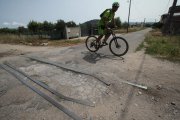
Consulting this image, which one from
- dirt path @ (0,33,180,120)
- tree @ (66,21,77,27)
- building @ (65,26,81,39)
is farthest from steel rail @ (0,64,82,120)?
tree @ (66,21,77,27)

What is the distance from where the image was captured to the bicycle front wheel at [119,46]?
614 cm

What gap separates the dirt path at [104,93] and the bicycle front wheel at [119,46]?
1.34 meters

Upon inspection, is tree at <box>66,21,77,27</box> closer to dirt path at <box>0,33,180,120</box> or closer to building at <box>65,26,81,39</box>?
building at <box>65,26,81,39</box>

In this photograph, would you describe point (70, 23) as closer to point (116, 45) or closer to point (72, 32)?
point (72, 32)

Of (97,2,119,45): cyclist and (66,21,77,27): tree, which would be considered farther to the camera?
(66,21,77,27): tree

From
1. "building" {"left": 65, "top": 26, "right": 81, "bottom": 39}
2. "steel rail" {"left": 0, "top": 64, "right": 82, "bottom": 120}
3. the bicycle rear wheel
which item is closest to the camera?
"steel rail" {"left": 0, "top": 64, "right": 82, "bottom": 120}

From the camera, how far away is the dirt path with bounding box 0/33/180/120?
260cm

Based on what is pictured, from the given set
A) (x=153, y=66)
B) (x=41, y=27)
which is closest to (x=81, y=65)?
(x=153, y=66)

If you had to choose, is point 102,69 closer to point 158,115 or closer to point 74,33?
point 158,115

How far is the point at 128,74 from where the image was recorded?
429 cm

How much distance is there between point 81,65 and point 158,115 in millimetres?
3140

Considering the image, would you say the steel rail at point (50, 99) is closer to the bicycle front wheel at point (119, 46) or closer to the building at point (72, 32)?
the bicycle front wheel at point (119, 46)

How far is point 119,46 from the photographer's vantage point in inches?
242

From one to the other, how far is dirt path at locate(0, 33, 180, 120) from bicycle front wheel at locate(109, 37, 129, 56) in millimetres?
1337
